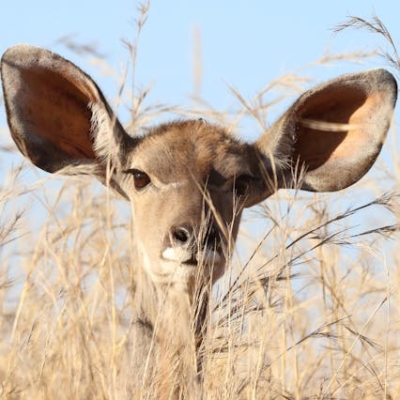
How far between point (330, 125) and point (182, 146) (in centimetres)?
77

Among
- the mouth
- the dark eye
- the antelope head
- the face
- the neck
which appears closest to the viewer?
the neck

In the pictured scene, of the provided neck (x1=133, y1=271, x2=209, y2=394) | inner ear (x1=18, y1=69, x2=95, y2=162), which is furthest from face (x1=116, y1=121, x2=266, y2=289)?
inner ear (x1=18, y1=69, x2=95, y2=162)

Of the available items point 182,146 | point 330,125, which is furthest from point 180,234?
point 330,125

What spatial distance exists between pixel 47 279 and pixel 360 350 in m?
2.09

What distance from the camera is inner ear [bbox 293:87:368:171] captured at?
23.4 feet

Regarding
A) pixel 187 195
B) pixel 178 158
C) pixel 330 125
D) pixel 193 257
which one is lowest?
pixel 193 257

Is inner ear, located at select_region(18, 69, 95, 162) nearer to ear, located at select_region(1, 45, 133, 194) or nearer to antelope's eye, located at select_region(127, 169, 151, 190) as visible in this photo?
ear, located at select_region(1, 45, 133, 194)

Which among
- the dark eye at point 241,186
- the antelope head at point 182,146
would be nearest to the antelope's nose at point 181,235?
the antelope head at point 182,146

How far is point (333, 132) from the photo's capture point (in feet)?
24.4

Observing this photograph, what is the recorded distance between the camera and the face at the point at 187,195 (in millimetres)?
6051

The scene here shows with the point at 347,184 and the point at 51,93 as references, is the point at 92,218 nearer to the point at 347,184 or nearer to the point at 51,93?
the point at 51,93

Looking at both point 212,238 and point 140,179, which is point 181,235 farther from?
point 140,179

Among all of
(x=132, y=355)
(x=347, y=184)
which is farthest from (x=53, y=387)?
(x=347, y=184)

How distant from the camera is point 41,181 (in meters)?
6.05
